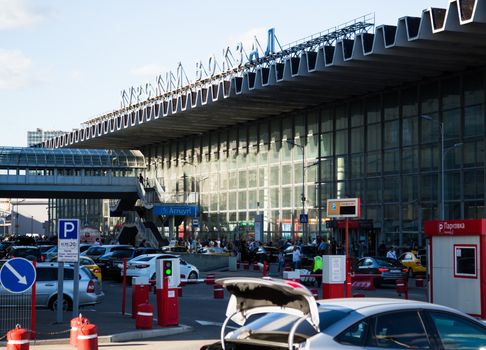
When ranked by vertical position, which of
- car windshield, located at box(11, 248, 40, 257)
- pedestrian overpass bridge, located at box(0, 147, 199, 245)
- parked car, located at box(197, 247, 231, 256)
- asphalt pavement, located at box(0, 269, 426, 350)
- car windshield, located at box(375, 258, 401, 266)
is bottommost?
asphalt pavement, located at box(0, 269, 426, 350)

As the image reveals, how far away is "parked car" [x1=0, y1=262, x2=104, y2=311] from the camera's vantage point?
22.5 meters

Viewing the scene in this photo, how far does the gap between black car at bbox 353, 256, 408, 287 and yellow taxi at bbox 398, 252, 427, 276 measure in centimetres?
674

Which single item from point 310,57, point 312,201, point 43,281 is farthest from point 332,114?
point 43,281

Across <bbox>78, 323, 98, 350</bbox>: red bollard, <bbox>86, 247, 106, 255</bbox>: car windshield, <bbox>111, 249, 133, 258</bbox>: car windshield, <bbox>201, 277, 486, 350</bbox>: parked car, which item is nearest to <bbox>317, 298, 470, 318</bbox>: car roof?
<bbox>201, 277, 486, 350</bbox>: parked car

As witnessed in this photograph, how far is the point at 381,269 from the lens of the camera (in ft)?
112

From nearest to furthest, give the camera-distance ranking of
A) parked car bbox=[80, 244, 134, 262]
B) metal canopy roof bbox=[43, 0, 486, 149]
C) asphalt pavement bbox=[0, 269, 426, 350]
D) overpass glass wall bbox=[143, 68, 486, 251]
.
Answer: asphalt pavement bbox=[0, 269, 426, 350] → metal canopy roof bbox=[43, 0, 486, 149] → parked car bbox=[80, 244, 134, 262] → overpass glass wall bbox=[143, 68, 486, 251]

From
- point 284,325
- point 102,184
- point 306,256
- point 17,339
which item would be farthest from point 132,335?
point 102,184

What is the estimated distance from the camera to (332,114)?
58.9 metres

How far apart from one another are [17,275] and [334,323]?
815 cm

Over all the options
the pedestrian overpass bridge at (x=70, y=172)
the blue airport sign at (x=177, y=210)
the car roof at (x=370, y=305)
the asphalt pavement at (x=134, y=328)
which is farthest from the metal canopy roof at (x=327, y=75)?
the car roof at (x=370, y=305)

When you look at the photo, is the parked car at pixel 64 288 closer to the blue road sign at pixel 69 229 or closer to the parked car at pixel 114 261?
the blue road sign at pixel 69 229

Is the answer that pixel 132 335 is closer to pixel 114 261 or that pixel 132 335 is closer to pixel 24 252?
pixel 114 261

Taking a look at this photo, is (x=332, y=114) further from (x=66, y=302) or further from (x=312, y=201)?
(x=66, y=302)

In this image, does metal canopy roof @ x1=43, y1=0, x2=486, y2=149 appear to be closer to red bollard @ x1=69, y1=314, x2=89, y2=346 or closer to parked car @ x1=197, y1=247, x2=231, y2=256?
parked car @ x1=197, y1=247, x2=231, y2=256
